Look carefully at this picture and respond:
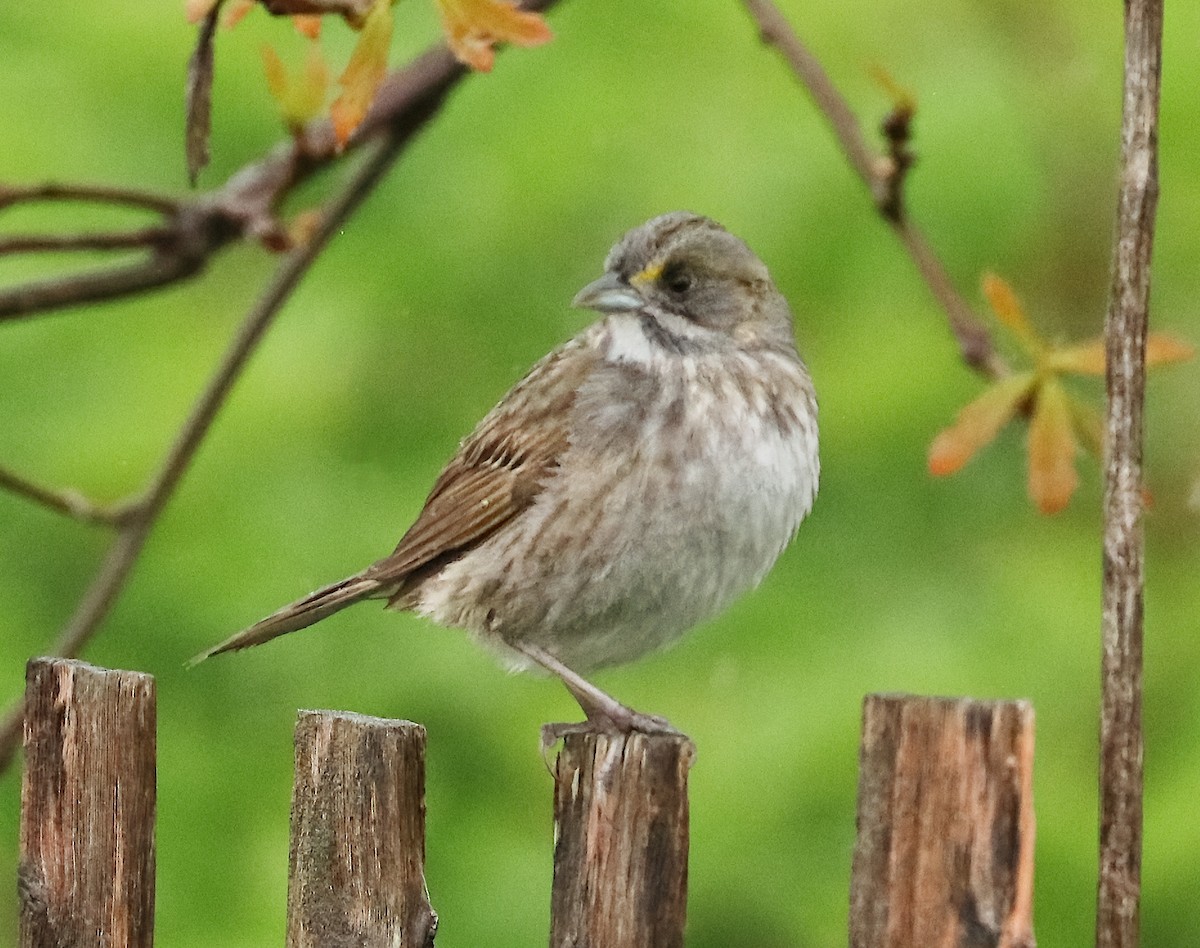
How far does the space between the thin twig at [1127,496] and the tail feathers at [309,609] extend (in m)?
1.93

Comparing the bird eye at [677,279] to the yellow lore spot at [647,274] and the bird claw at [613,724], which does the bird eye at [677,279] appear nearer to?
the yellow lore spot at [647,274]

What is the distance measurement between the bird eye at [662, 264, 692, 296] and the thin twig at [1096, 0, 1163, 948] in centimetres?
156

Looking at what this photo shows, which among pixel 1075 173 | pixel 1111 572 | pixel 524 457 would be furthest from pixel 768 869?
pixel 1111 572

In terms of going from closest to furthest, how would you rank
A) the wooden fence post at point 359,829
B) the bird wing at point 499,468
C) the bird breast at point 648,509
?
the wooden fence post at point 359,829 → the bird breast at point 648,509 → the bird wing at point 499,468

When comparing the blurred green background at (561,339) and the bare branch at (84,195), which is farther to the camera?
the blurred green background at (561,339)

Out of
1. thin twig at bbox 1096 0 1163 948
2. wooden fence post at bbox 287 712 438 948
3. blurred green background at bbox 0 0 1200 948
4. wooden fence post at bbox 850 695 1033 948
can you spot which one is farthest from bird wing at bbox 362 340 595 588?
wooden fence post at bbox 850 695 1033 948

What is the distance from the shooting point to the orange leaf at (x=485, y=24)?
2883mm

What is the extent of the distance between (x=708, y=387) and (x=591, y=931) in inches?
61.5

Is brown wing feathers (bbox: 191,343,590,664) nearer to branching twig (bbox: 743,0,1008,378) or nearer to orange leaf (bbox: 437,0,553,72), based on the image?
branching twig (bbox: 743,0,1008,378)

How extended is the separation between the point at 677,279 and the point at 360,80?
127cm

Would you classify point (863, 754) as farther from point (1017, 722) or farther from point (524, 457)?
point (524, 457)

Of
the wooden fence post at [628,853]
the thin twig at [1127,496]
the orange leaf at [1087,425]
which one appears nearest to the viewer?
the thin twig at [1127,496]

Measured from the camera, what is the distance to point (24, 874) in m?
2.93

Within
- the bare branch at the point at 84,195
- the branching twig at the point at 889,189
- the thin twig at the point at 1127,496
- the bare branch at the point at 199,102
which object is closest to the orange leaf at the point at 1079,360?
the branching twig at the point at 889,189
